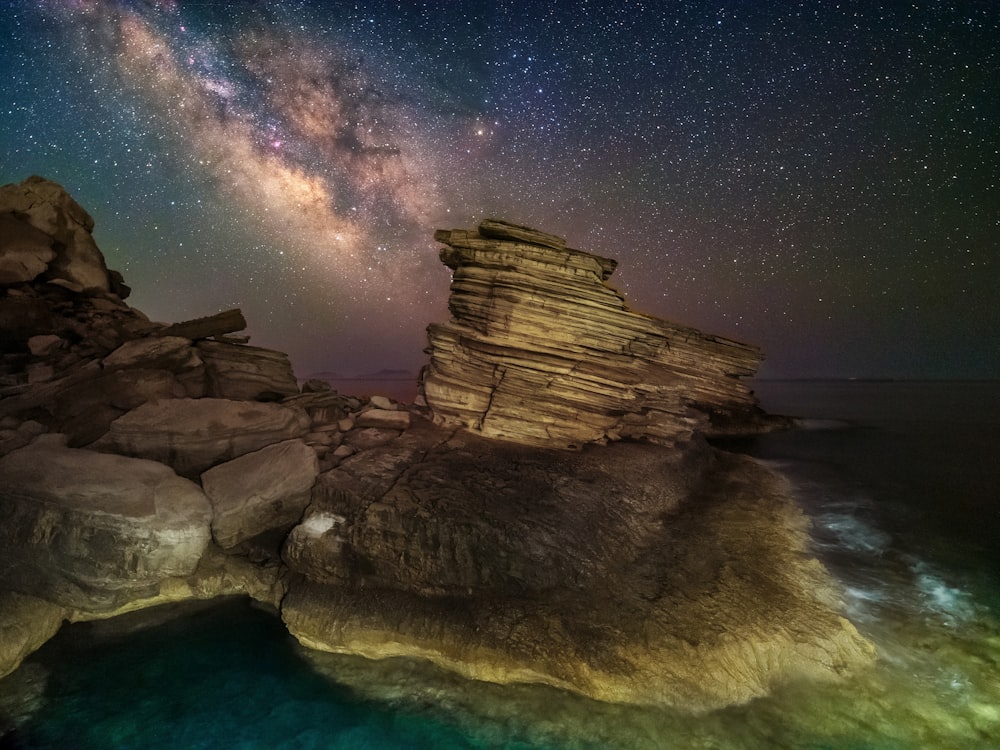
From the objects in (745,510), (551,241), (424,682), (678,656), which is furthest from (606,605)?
(551,241)

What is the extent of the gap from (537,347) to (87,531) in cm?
1239

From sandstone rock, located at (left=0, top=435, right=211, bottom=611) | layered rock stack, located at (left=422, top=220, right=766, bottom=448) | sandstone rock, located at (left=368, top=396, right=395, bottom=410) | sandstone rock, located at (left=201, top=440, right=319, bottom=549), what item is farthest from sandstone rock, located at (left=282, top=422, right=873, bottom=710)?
sandstone rock, located at (left=368, top=396, right=395, bottom=410)

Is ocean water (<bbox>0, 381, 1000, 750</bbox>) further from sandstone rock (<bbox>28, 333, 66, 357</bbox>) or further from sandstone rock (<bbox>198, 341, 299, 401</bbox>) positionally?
sandstone rock (<bbox>28, 333, 66, 357</bbox>)

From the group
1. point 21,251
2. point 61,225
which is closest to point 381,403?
point 21,251

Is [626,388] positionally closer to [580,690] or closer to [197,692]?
[580,690]

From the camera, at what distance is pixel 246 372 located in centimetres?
1445

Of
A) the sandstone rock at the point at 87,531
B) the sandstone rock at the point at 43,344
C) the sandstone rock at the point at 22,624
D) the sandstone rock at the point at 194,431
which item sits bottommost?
the sandstone rock at the point at 22,624

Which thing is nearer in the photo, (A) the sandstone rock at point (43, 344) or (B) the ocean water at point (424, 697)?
(B) the ocean water at point (424, 697)

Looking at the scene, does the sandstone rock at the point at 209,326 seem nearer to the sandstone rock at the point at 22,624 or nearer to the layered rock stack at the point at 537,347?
the layered rock stack at the point at 537,347

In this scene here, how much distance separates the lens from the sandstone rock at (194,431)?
10.8 meters

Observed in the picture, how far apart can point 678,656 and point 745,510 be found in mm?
7662

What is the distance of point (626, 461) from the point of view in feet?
46.0

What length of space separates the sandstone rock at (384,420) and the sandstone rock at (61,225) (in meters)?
10.6

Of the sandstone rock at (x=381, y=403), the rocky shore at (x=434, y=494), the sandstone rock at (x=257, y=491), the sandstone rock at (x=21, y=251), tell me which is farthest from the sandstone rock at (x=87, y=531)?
the sandstone rock at (x=21, y=251)
